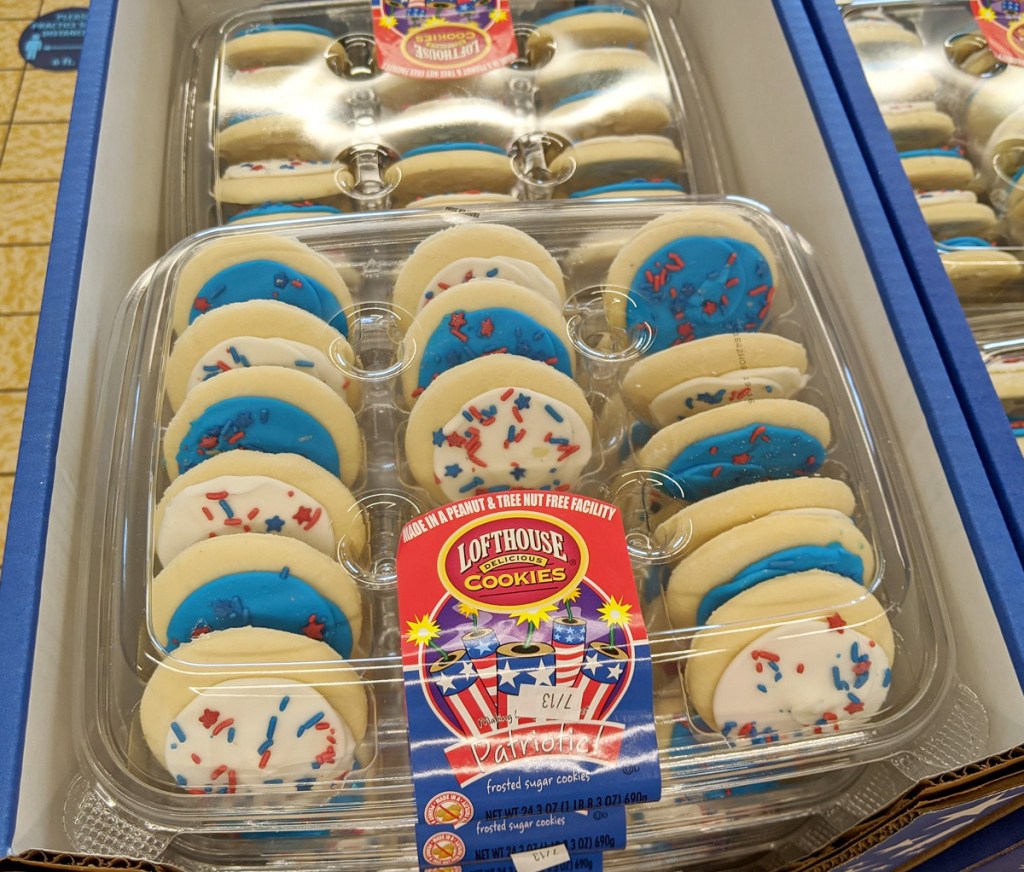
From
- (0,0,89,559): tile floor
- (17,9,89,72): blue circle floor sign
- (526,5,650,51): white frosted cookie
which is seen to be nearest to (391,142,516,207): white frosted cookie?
(526,5,650,51): white frosted cookie

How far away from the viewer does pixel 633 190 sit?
1.40 meters

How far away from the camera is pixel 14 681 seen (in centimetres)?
87

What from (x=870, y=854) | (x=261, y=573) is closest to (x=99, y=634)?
(x=261, y=573)

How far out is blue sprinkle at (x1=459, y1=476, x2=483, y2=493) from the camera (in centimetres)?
101

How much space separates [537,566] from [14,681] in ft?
1.61

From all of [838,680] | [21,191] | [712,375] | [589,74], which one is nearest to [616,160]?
[589,74]

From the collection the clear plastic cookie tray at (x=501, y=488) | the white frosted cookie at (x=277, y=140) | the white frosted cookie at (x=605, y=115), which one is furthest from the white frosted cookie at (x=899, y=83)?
the white frosted cookie at (x=277, y=140)

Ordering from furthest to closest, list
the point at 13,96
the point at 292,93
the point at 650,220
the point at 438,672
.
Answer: the point at 13,96
the point at 292,93
the point at 650,220
the point at 438,672

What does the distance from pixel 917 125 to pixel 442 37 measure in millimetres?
792

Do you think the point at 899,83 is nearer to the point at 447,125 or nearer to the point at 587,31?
the point at 587,31

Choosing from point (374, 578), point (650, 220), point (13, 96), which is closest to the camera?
point (374, 578)

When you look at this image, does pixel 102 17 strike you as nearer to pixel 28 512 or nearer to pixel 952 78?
pixel 28 512

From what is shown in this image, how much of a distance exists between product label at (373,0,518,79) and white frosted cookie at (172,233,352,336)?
1.72 feet

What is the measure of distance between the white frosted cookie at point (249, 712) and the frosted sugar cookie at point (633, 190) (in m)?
0.76
